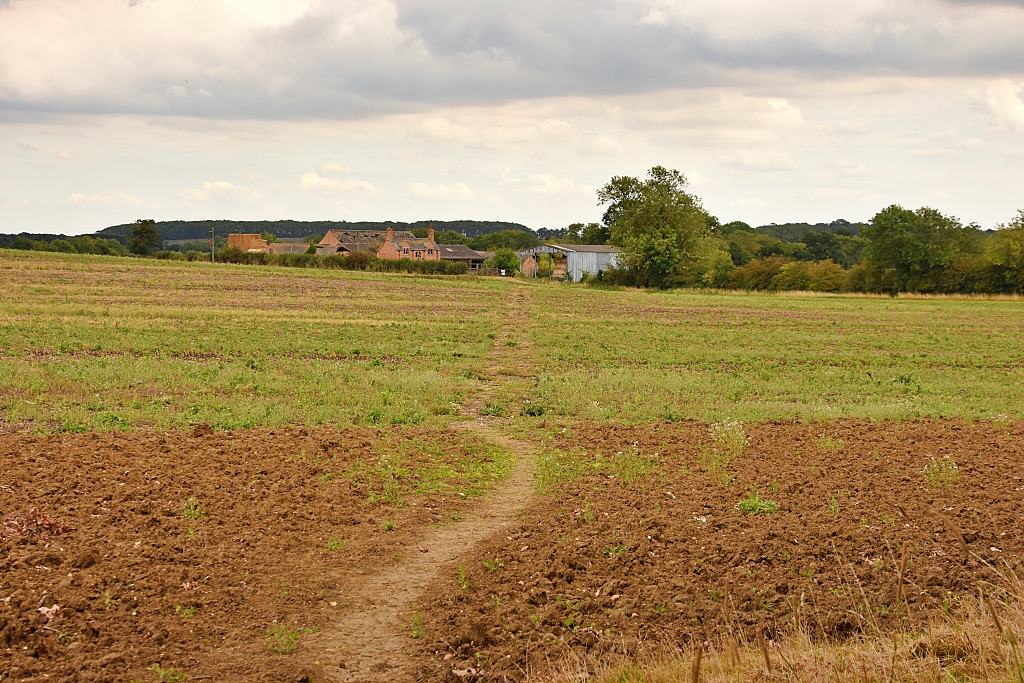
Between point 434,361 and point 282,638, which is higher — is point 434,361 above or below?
above

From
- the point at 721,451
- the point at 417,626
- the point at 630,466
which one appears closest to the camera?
the point at 417,626

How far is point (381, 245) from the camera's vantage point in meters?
153

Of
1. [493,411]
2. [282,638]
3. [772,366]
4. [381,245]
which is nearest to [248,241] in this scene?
[381,245]

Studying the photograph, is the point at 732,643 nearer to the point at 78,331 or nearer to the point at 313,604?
the point at 313,604

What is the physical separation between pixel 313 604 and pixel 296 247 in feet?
505

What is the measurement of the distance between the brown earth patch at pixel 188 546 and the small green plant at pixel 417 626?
0.67 meters

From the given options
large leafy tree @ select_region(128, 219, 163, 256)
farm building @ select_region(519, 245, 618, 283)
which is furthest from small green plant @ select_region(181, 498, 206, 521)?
large leafy tree @ select_region(128, 219, 163, 256)

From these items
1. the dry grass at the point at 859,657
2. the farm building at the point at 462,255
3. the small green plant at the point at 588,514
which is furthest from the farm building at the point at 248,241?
the dry grass at the point at 859,657

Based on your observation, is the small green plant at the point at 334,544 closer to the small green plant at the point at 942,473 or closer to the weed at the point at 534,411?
the small green plant at the point at 942,473

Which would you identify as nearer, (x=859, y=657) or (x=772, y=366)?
(x=859, y=657)

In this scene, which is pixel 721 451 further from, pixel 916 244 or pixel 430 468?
pixel 916 244

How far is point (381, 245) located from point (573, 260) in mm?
45287

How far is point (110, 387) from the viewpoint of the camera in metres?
16.9

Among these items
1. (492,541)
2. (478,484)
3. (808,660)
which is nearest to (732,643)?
(808,660)
